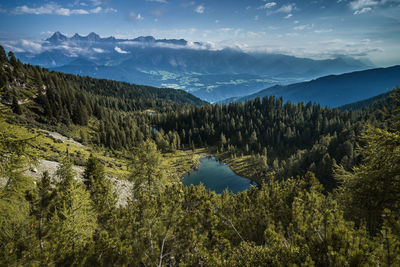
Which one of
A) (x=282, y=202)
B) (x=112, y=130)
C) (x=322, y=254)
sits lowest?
(x=112, y=130)

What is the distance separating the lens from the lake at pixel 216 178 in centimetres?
8662

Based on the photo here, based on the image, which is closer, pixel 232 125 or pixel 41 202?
pixel 41 202

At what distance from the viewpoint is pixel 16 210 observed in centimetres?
898

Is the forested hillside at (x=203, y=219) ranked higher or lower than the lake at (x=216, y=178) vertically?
higher

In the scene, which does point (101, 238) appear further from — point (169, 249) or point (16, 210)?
point (16, 210)

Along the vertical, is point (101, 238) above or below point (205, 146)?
above

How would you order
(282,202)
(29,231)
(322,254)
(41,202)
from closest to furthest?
1. (322,254)
2. (29,231)
3. (41,202)
4. (282,202)

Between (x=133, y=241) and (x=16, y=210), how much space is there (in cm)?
612

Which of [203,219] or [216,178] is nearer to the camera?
[203,219]

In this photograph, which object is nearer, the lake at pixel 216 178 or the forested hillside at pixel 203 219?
the forested hillside at pixel 203 219

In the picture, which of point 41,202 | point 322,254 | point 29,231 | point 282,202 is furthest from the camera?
point 282,202

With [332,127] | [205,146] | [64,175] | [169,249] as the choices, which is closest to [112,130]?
[205,146]

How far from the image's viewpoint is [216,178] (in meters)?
95.4

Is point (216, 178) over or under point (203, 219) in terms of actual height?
under
